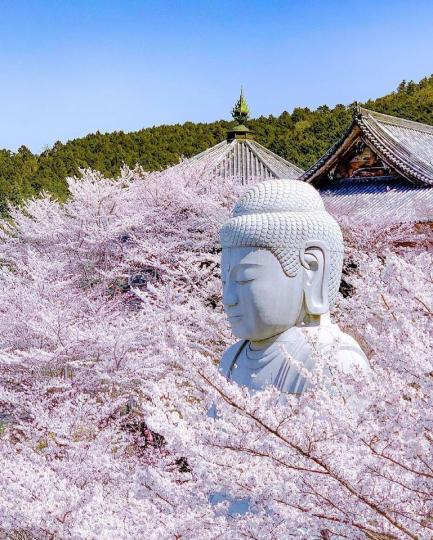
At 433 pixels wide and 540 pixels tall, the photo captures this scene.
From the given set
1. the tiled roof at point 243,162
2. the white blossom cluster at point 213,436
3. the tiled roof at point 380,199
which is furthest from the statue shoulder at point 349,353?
the tiled roof at point 243,162

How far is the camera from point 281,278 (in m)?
3.77

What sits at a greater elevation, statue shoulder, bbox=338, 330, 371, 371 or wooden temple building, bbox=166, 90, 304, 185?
wooden temple building, bbox=166, 90, 304, 185

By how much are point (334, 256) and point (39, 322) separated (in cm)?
478

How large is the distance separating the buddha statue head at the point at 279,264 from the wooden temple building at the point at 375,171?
1164cm

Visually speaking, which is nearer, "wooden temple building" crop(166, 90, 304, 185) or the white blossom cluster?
the white blossom cluster

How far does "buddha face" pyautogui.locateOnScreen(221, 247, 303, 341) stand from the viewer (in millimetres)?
3754

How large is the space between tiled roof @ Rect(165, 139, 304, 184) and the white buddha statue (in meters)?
13.4

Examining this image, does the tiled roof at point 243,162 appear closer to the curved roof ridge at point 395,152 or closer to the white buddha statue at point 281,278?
the curved roof ridge at point 395,152

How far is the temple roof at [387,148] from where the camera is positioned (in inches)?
664

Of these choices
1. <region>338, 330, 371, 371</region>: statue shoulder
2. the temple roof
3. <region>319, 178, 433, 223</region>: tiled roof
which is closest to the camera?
<region>338, 330, 371, 371</region>: statue shoulder

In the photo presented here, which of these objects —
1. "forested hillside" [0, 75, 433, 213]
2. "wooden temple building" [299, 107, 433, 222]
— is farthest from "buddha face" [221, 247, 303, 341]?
"forested hillside" [0, 75, 433, 213]

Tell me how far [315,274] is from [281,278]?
22cm

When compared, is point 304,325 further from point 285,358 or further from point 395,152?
point 395,152

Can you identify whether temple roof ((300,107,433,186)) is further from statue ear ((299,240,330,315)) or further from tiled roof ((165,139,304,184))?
statue ear ((299,240,330,315))
